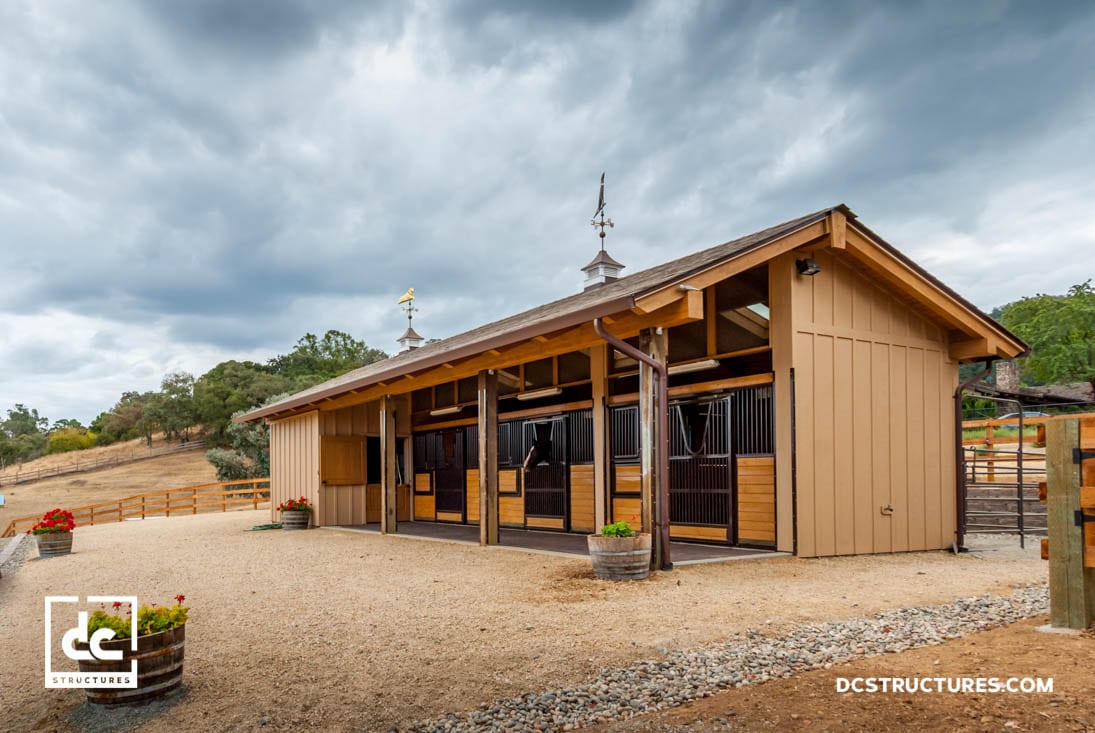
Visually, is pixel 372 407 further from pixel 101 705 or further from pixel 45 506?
pixel 45 506

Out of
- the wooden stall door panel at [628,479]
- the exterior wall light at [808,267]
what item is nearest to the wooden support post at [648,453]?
the exterior wall light at [808,267]

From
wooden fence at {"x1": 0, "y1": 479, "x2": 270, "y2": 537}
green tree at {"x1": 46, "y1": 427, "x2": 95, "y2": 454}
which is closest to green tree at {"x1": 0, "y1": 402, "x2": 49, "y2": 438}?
green tree at {"x1": 46, "y1": 427, "x2": 95, "y2": 454}

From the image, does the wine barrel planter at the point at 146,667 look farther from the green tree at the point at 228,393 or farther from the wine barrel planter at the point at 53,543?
the green tree at the point at 228,393

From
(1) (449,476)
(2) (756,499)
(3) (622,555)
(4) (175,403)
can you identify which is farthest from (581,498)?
(4) (175,403)

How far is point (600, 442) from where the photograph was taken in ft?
35.3

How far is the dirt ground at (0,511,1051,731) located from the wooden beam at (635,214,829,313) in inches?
101

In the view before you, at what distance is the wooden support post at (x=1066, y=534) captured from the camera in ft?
14.7

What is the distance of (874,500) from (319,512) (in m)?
10.4

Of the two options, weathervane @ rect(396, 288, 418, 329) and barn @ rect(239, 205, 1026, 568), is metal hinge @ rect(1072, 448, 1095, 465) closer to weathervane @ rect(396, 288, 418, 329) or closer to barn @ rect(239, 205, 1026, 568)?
barn @ rect(239, 205, 1026, 568)

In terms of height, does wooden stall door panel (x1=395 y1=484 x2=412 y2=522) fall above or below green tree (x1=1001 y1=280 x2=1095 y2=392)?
below

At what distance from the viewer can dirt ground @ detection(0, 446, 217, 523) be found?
4138 centimetres

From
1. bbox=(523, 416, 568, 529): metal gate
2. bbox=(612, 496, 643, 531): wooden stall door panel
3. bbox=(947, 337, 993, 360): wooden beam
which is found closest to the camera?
bbox=(947, 337, 993, 360): wooden beam

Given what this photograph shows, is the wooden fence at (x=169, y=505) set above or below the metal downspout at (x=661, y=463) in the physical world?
below

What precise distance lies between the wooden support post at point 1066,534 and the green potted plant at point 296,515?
43.5ft
